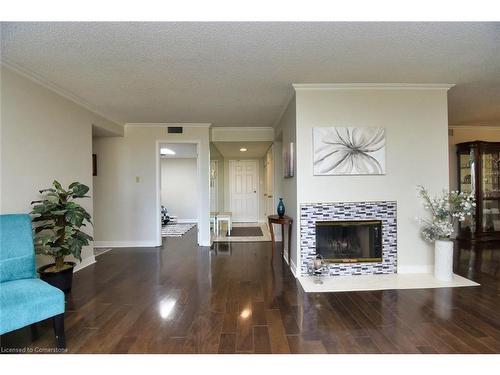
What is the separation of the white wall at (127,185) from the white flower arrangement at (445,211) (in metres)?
4.13

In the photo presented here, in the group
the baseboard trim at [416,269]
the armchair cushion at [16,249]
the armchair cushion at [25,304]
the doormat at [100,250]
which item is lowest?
the doormat at [100,250]

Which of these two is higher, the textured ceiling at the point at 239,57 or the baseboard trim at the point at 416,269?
the textured ceiling at the point at 239,57

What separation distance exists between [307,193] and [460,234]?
395cm

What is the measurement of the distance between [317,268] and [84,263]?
10.6ft

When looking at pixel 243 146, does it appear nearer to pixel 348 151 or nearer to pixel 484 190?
pixel 348 151

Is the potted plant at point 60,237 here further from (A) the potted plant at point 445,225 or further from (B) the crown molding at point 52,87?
(A) the potted plant at point 445,225

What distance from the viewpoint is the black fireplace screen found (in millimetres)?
3068

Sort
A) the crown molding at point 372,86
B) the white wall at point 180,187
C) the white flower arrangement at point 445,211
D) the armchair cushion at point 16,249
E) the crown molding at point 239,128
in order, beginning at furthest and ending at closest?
1. the white wall at point 180,187
2. the crown molding at point 239,128
3. the crown molding at point 372,86
4. the white flower arrangement at point 445,211
5. the armchair cushion at point 16,249

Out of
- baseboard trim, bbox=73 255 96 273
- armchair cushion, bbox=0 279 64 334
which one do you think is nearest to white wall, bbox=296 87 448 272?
armchair cushion, bbox=0 279 64 334

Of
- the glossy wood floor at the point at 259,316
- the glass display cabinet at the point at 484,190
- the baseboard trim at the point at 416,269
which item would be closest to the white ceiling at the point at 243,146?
the glossy wood floor at the point at 259,316

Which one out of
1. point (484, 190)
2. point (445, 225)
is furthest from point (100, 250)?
point (484, 190)

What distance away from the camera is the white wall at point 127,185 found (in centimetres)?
465
